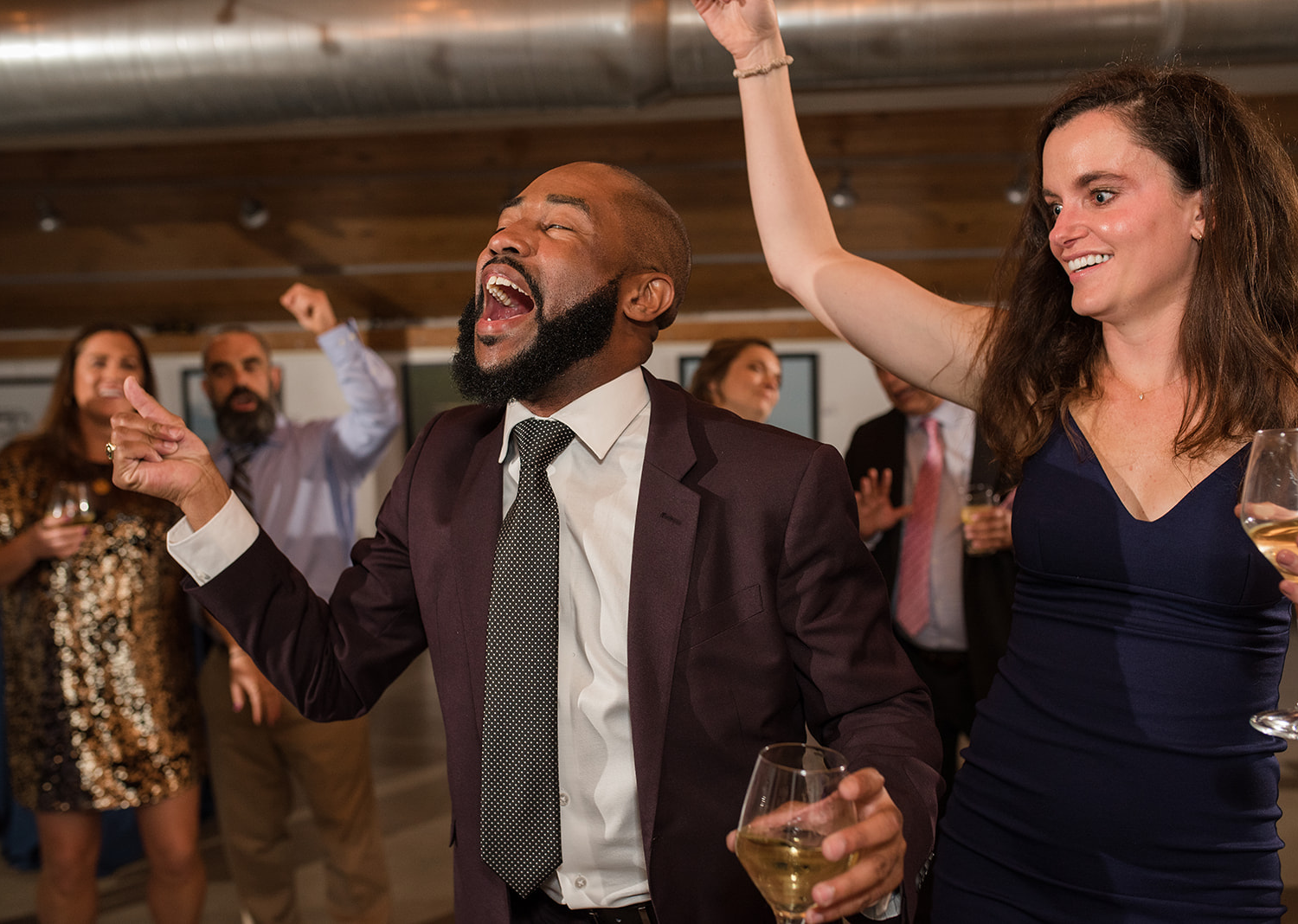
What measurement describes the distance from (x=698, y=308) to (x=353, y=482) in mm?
4828

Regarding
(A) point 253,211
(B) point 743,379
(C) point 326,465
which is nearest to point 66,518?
(C) point 326,465

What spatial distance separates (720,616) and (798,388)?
22.4 ft

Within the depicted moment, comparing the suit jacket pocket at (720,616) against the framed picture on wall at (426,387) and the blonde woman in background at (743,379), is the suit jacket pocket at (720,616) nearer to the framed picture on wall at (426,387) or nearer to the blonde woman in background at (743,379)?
the blonde woman in background at (743,379)

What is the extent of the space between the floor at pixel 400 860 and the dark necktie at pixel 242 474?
1357 millimetres

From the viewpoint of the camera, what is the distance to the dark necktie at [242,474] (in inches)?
133

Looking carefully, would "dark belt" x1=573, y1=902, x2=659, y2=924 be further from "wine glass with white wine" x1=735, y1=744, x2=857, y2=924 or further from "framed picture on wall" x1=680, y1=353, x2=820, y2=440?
"framed picture on wall" x1=680, y1=353, x2=820, y2=440

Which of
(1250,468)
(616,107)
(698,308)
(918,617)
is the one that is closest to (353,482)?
(616,107)

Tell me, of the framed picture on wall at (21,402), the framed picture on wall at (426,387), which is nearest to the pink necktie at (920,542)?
the framed picture on wall at (426,387)

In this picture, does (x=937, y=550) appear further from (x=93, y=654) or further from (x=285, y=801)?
(x=93, y=654)

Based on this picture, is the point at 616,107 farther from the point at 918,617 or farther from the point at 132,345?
the point at 918,617

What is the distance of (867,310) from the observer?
1.57 m

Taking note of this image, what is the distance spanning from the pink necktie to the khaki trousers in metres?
1.75

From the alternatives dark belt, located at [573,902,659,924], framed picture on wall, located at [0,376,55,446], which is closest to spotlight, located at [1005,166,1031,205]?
dark belt, located at [573,902,659,924]

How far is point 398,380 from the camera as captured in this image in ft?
27.1
